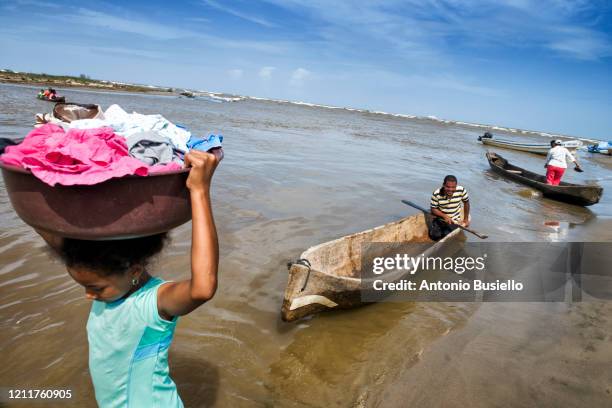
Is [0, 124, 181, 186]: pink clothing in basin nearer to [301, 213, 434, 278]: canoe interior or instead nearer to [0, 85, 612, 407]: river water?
[0, 85, 612, 407]: river water

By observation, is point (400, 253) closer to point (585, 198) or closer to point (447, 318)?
point (447, 318)

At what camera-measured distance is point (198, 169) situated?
129 cm

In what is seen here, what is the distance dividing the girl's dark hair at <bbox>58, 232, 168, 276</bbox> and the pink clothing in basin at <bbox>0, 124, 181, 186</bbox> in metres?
0.38

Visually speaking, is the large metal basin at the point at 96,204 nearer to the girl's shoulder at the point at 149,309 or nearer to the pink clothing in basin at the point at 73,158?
the pink clothing in basin at the point at 73,158

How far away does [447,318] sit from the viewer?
15.9 ft

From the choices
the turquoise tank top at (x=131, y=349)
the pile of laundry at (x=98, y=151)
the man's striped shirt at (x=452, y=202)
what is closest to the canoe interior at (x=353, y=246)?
the man's striped shirt at (x=452, y=202)

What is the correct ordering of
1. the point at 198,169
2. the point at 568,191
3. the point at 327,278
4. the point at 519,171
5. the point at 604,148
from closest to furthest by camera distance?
the point at 198,169 < the point at 327,278 < the point at 568,191 < the point at 519,171 < the point at 604,148

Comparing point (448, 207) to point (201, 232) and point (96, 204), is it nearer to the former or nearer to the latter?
point (201, 232)

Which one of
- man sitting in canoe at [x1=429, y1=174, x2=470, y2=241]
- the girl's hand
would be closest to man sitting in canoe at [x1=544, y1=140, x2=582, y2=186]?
man sitting in canoe at [x1=429, y1=174, x2=470, y2=241]

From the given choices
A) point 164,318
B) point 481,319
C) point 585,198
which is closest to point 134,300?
point 164,318

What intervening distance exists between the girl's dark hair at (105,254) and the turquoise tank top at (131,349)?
0.17 m

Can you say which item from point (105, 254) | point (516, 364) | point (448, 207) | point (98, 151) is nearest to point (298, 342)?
point (516, 364)

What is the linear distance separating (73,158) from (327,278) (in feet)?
10.4

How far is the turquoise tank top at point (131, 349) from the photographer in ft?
5.06
